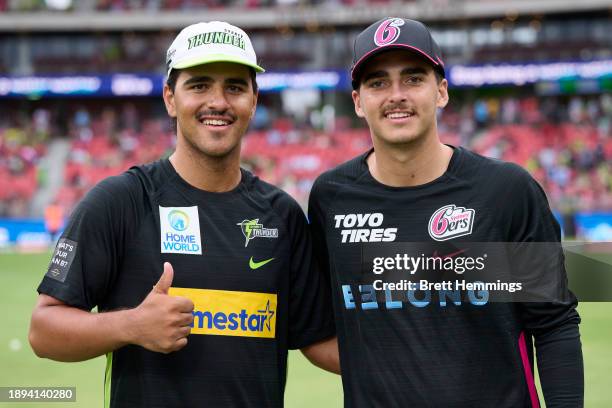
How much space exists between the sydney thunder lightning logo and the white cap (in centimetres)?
72

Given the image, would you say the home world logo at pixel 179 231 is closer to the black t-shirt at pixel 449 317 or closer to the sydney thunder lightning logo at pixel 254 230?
the sydney thunder lightning logo at pixel 254 230

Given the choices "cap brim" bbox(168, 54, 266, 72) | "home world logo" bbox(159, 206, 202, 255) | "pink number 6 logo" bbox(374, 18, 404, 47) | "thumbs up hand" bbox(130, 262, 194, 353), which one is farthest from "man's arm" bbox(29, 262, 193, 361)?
"pink number 6 logo" bbox(374, 18, 404, 47)

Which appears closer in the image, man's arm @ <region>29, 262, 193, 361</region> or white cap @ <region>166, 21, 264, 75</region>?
man's arm @ <region>29, 262, 193, 361</region>

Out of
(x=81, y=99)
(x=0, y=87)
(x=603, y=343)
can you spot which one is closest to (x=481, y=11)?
(x=81, y=99)

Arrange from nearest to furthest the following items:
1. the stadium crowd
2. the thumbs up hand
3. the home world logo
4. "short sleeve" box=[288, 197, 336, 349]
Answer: the thumbs up hand → the home world logo → "short sleeve" box=[288, 197, 336, 349] → the stadium crowd

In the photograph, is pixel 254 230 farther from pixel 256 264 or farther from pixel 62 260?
pixel 62 260

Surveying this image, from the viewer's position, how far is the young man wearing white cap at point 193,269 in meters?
3.05

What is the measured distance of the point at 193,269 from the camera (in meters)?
3.29

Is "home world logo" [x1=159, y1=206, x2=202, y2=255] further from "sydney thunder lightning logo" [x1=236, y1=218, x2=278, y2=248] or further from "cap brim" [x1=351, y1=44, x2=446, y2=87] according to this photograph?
"cap brim" [x1=351, y1=44, x2=446, y2=87]

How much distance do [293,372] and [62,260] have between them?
5.89 m

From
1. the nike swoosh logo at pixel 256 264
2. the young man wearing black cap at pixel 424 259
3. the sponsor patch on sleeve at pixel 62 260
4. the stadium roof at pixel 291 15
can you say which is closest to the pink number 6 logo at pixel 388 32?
the young man wearing black cap at pixel 424 259

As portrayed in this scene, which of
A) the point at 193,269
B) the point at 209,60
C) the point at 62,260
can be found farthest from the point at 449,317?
the point at 62,260

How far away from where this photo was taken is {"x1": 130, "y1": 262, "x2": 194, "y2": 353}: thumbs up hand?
288 centimetres

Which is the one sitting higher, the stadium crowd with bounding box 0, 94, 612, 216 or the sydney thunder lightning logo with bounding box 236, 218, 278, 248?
the stadium crowd with bounding box 0, 94, 612, 216
